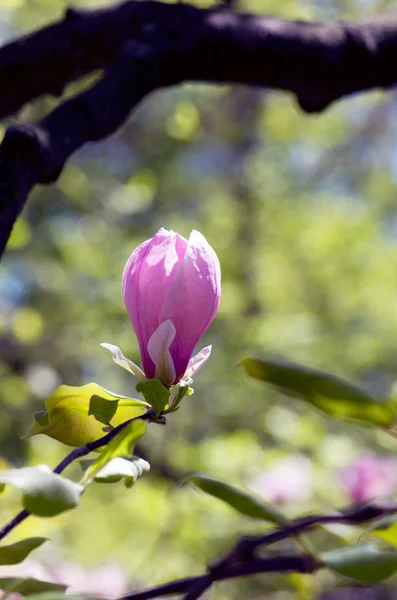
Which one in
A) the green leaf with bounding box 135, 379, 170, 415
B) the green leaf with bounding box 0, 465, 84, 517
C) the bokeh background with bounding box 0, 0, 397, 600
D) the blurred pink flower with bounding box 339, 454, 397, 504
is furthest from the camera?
the bokeh background with bounding box 0, 0, 397, 600

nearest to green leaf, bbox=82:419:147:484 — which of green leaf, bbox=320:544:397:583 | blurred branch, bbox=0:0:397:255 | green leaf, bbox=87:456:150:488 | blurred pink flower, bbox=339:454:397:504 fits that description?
green leaf, bbox=87:456:150:488

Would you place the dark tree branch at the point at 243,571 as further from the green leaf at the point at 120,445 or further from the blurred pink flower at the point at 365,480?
the blurred pink flower at the point at 365,480

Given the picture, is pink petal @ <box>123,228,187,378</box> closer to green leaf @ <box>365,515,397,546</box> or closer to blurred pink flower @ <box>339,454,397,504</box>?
green leaf @ <box>365,515,397,546</box>

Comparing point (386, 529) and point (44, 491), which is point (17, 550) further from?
point (386, 529)

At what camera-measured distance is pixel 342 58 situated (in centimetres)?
92

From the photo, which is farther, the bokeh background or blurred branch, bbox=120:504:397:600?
Answer: the bokeh background

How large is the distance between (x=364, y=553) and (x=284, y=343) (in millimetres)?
2246

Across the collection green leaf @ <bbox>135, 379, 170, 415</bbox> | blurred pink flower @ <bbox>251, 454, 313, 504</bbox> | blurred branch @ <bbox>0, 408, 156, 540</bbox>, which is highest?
blurred branch @ <bbox>0, 408, 156, 540</bbox>

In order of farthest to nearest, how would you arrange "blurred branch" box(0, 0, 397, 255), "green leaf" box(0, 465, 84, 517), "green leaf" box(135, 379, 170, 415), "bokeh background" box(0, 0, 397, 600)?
"bokeh background" box(0, 0, 397, 600)
"blurred branch" box(0, 0, 397, 255)
"green leaf" box(135, 379, 170, 415)
"green leaf" box(0, 465, 84, 517)

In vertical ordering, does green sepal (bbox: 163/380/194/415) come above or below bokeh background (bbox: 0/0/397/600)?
above

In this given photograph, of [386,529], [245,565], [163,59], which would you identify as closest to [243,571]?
[245,565]

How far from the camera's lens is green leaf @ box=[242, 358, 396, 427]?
1.39 ft

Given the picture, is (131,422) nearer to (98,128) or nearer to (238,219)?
(98,128)

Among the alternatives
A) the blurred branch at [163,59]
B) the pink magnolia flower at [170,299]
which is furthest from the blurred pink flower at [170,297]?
the blurred branch at [163,59]
